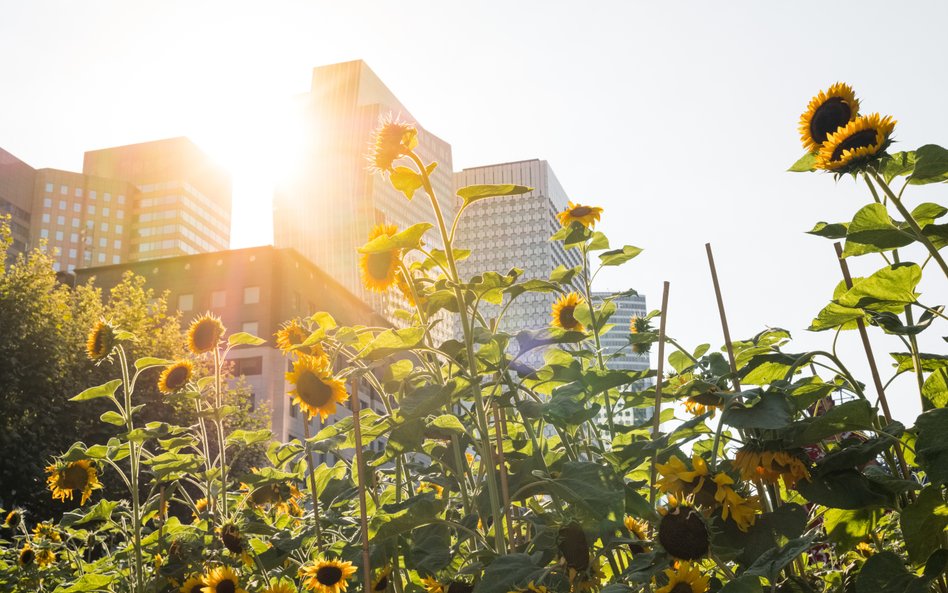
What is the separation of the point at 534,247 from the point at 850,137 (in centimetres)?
3793

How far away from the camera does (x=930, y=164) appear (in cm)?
135

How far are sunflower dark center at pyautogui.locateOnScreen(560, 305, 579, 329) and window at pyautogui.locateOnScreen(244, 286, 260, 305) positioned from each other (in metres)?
32.6

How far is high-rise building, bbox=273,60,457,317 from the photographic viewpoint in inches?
3506

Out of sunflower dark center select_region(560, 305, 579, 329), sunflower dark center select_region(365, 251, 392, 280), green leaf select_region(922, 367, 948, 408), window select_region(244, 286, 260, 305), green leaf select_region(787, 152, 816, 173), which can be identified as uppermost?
window select_region(244, 286, 260, 305)

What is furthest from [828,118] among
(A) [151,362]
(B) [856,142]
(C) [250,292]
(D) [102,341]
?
(C) [250,292]

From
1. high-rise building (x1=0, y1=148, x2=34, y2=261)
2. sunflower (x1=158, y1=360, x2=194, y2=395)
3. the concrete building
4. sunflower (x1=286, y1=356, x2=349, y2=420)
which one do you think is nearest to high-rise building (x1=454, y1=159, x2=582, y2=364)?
the concrete building

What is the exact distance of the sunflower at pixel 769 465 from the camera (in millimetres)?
1299

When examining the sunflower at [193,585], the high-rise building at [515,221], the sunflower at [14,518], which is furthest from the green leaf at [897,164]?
the high-rise building at [515,221]

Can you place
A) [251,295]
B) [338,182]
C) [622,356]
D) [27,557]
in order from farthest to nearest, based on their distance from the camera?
[338,182] < [251,295] < [27,557] < [622,356]

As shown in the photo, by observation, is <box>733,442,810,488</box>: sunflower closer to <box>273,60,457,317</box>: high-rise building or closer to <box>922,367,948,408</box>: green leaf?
<box>922,367,948,408</box>: green leaf

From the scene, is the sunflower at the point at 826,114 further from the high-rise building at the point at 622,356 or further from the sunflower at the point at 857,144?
the high-rise building at the point at 622,356

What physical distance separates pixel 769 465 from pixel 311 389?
1.20 meters

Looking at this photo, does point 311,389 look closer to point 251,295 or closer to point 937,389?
point 937,389

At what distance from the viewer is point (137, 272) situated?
3728cm
